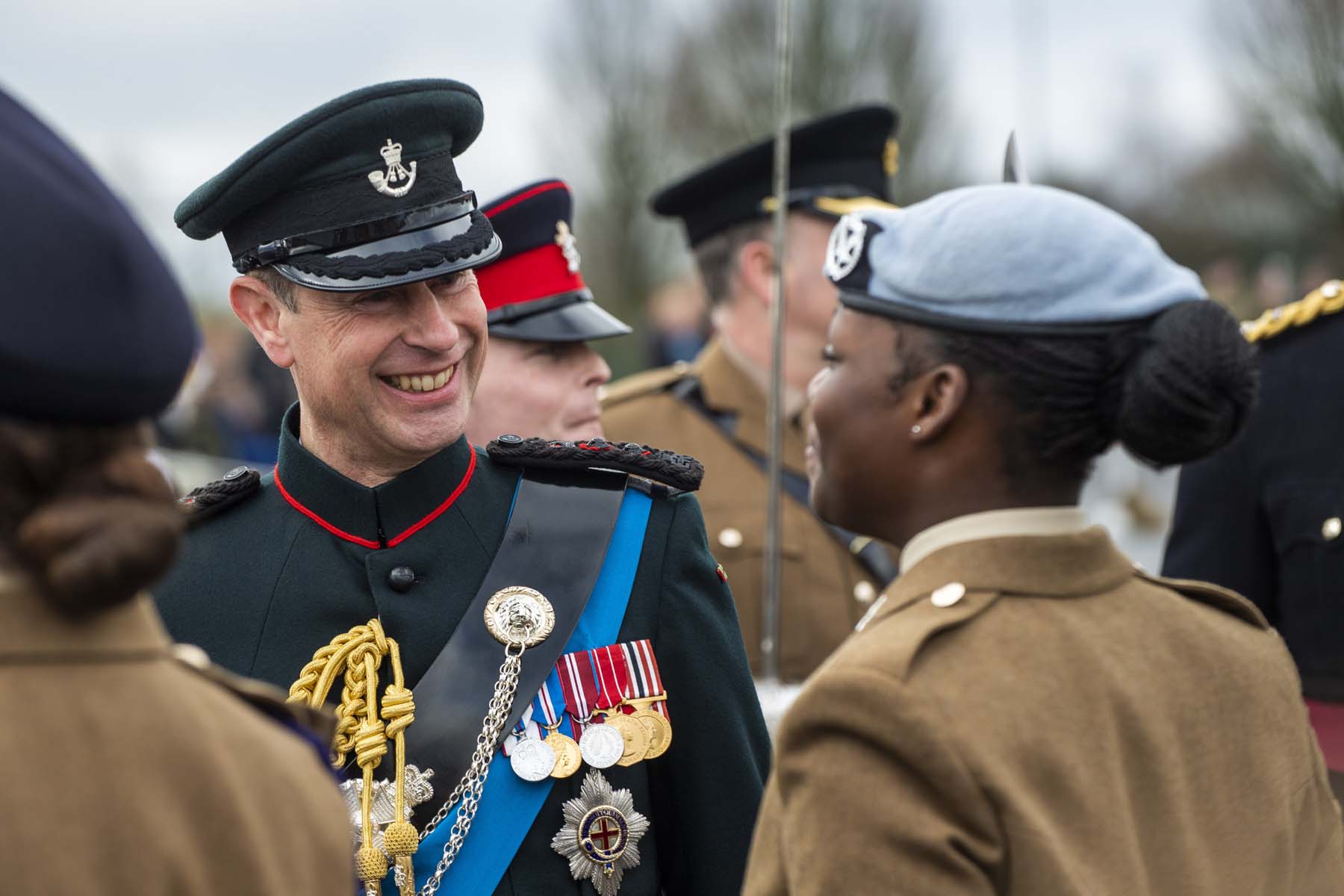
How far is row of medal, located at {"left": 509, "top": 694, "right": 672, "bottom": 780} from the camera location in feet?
7.89

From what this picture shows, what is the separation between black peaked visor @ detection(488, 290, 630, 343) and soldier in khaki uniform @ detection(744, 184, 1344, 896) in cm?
170

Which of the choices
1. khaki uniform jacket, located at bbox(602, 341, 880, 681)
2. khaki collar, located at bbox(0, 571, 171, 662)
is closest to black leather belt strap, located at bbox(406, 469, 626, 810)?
khaki collar, located at bbox(0, 571, 171, 662)

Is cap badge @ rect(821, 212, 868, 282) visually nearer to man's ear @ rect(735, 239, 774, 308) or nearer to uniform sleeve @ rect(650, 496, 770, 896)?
uniform sleeve @ rect(650, 496, 770, 896)

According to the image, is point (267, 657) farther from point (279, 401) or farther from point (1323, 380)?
point (279, 401)

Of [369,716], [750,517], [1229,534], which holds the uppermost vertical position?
[369,716]

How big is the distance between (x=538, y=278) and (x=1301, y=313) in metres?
1.73

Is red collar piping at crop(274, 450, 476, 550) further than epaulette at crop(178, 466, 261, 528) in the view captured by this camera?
No

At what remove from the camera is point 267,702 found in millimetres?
1625

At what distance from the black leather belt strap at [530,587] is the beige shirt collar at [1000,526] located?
2.31ft

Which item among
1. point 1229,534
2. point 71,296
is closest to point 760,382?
point 1229,534

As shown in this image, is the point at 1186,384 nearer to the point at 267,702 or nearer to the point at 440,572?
the point at 267,702

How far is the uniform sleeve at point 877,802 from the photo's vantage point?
5.60 feet

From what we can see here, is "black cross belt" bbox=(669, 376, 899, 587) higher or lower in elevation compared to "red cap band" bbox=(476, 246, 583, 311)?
lower

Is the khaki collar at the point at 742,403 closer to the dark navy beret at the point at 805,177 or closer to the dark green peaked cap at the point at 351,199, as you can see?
the dark navy beret at the point at 805,177
